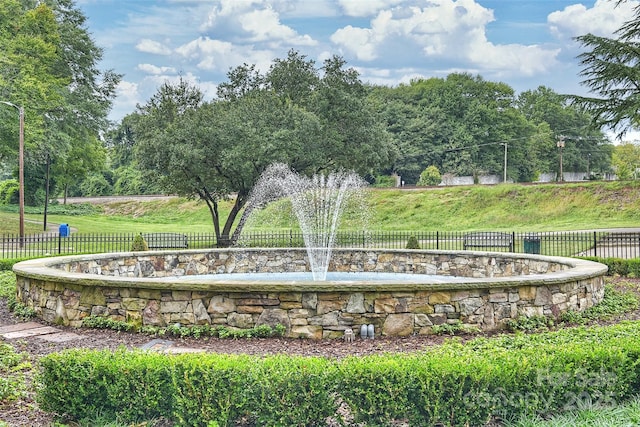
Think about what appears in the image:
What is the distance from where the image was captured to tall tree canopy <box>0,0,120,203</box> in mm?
28578

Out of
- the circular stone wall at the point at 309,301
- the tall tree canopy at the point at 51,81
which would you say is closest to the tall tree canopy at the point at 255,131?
the tall tree canopy at the point at 51,81

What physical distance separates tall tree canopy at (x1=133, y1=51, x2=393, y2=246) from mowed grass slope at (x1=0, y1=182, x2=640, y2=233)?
30.2 ft

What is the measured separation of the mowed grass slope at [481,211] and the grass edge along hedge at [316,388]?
29.2 metres

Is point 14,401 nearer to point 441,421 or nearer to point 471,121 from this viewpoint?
point 441,421

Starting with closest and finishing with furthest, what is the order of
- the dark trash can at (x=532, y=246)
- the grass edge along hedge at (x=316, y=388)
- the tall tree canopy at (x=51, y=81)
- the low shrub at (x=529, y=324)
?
the grass edge along hedge at (x=316, y=388), the low shrub at (x=529, y=324), the dark trash can at (x=532, y=246), the tall tree canopy at (x=51, y=81)

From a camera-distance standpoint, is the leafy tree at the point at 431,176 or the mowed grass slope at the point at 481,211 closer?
the mowed grass slope at the point at 481,211

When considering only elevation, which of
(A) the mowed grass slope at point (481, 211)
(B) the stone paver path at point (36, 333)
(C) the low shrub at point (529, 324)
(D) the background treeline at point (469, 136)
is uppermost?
(D) the background treeline at point (469, 136)

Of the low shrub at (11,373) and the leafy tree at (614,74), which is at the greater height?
the leafy tree at (614,74)

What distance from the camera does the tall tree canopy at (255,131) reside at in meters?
22.9

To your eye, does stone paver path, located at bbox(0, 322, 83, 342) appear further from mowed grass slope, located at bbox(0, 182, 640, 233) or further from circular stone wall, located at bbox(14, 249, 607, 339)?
mowed grass slope, located at bbox(0, 182, 640, 233)

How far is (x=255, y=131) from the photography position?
910 inches

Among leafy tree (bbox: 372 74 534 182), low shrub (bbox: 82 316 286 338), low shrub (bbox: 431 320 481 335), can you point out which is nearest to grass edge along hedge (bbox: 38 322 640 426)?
low shrub (bbox: 82 316 286 338)

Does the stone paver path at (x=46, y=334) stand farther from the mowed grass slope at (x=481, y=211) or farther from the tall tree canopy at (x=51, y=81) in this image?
the mowed grass slope at (x=481, y=211)

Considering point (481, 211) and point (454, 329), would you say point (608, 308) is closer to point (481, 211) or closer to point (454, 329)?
point (454, 329)
